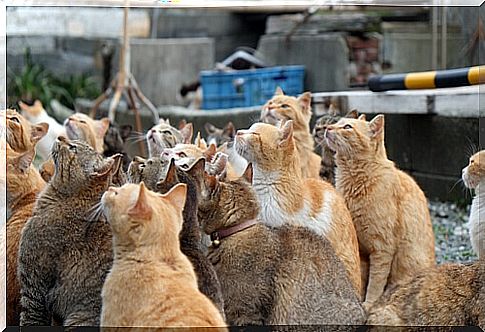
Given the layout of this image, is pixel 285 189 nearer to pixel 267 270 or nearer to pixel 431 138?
pixel 267 270

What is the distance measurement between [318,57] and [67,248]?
22.5ft

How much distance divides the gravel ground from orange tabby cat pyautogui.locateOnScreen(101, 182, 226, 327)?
2.06 metres

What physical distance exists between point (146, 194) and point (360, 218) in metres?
1.90

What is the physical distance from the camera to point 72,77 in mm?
11719

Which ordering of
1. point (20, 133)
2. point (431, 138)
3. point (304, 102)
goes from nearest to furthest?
1. point (20, 133)
2. point (304, 102)
3. point (431, 138)

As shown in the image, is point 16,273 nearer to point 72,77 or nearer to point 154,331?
point 154,331

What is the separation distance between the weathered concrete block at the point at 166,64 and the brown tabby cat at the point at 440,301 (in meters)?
7.02

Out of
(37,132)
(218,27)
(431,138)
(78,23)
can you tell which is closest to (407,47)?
(431,138)

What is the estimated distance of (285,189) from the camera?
3865mm

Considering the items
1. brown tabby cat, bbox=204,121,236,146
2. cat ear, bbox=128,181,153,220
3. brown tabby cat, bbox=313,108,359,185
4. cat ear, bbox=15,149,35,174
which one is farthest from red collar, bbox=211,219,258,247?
brown tabby cat, bbox=204,121,236,146

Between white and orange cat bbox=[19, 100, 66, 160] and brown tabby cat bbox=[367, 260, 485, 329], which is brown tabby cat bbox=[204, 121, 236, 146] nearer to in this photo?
white and orange cat bbox=[19, 100, 66, 160]

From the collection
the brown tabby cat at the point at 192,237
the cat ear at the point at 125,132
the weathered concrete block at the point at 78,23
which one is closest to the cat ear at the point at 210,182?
the brown tabby cat at the point at 192,237

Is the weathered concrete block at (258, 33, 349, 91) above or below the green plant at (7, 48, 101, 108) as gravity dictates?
above

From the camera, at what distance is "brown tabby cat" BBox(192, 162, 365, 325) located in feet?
10.8
